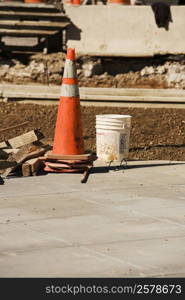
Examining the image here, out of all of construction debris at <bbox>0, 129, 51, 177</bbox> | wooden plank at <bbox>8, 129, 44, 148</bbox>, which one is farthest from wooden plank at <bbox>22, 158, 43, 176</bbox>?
wooden plank at <bbox>8, 129, 44, 148</bbox>

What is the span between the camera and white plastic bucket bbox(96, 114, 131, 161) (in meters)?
10.5

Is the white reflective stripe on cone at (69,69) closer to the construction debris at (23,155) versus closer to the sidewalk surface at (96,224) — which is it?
the construction debris at (23,155)

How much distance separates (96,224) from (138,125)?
20.1 ft

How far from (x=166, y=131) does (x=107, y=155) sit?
2690 mm

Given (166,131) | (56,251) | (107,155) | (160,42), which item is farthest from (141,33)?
(56,251)

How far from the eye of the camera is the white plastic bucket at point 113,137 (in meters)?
10.5

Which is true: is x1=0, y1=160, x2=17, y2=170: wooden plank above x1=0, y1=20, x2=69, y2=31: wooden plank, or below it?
below

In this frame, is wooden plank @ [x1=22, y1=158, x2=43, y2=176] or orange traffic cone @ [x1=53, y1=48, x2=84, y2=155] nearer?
wooden plank @ [x1=22, y1=158, x2=43, y2=176]

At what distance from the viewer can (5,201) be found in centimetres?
833

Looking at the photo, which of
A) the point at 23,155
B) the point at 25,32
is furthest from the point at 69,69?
the point at 25,32

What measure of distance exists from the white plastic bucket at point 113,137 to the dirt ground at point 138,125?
817mm

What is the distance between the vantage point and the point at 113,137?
1051 centimetres

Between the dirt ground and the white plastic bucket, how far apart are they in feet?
2.68

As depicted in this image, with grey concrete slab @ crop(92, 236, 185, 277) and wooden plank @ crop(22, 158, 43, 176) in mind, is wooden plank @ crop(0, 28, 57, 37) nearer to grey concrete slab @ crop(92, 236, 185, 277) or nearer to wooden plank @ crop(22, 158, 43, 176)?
wooden plank @ crop(22, 158, 43, 176)
